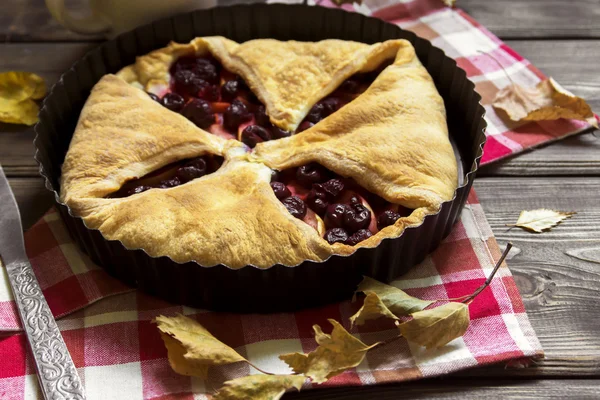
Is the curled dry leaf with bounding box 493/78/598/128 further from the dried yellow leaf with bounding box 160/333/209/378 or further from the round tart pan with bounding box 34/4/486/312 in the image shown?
the dried yellow leaf with bounding box 160/333/209/378

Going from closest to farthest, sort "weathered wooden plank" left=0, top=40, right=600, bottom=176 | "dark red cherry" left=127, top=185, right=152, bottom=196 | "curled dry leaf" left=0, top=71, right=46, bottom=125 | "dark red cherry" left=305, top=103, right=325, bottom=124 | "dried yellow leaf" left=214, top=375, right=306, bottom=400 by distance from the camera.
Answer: "dried yellow leaf" left=214, top=375, right=306, bottom=400
"dark red cherry" left=127, top=185, right=152, bottom=196
"dark red cherry" left=305, top=103, right=325, bottom=124
"weathered wooden plank" left=0, top=40, right=600, bottom=176
"curled dry leaf" left=0, top=71, right=46, bottom=125

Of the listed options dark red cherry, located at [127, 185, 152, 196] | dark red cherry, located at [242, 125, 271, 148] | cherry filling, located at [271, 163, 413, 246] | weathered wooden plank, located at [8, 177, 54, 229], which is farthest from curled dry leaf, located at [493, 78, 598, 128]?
weathered wooden plank, located at [8, 177, 54, 229]

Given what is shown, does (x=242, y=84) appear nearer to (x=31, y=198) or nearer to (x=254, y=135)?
(x=254, y=135)

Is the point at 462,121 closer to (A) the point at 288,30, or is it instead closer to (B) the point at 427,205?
(B) the point at 427,205

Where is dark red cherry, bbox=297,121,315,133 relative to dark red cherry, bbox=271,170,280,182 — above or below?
above

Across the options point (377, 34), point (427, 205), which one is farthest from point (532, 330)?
point (377, 34)

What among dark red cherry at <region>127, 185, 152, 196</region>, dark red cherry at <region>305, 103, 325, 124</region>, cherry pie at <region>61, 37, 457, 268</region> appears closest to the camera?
cherry pie at <region>61, 37, 457, 268</region>

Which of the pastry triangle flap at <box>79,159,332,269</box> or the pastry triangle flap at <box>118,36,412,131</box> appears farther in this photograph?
the pastry triangle flap at <box>118,36,412,131</box>

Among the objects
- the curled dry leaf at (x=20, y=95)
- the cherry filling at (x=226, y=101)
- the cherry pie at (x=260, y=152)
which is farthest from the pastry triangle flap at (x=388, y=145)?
the curled dry leaf at (x=20, y=95)

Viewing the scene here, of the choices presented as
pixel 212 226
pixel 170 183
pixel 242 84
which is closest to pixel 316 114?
pixel 242 84
